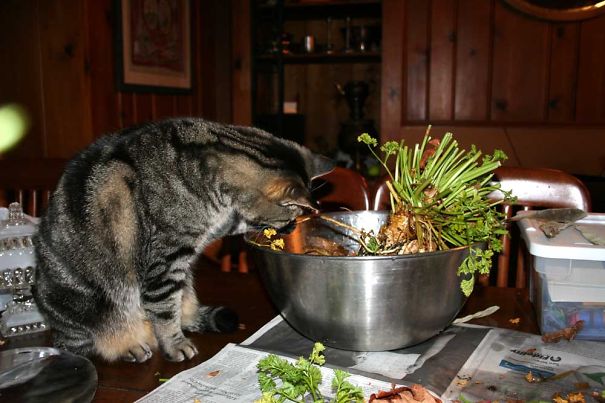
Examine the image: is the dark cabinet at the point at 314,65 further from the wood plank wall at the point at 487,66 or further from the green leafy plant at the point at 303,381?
the green leafy plant at the point at 303,381

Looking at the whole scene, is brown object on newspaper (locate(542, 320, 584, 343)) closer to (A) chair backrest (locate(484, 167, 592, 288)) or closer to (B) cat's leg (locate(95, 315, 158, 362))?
(A) chair backrest (locate(484, 167, 592, 288))

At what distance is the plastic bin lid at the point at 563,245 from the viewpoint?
86 centimetres

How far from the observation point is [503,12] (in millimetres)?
3092

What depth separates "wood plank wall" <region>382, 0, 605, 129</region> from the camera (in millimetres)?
3043

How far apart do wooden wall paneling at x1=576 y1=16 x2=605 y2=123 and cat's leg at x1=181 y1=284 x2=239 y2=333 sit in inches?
110

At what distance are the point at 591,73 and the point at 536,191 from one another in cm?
203

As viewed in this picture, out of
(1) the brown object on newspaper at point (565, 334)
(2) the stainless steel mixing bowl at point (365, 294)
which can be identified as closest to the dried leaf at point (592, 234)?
(1) the brown object on newspaper at point (565, 334)

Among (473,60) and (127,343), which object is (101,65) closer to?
(127,343)

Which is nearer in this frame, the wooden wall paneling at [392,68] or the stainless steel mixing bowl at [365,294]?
the stainless steel mixing bowl at [365,294]

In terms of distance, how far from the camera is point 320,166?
1155 mm

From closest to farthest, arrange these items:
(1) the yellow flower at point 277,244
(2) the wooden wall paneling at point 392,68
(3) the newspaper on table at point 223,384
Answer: (3) the newspaper on table at point 223,384 → (1) the yellow flower at point 277,244 → (2) the wooden wall paneling at point 392,68

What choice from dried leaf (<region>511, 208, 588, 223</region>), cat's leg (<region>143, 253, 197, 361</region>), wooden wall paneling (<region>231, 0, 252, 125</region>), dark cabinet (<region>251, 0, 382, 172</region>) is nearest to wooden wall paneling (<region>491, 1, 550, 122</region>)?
dark cabinet (<region>251, 0, 382, 172</region>)

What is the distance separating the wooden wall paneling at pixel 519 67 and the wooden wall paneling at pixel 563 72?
0.11ft

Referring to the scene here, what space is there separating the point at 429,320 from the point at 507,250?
739 millimetres
